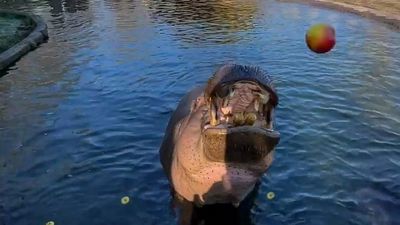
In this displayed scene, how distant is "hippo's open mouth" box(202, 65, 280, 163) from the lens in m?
4.55

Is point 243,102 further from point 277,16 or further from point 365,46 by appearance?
point 277,16

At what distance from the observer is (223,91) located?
15.3ft

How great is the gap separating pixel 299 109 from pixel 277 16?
32.4 ft

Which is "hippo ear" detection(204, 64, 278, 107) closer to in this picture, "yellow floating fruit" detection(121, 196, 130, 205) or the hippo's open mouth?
the hippo's open mouth

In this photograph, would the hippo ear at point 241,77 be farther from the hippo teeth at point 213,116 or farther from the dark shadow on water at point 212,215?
the dark shadow on water at point 212,215

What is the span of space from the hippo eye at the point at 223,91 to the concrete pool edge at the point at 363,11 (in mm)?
13234

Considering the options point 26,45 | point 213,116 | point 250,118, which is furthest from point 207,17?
Answer: point 250,118

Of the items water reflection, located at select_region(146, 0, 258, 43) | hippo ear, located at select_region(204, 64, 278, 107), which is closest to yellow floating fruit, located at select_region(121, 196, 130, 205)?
hippo ear, located at select_region(204, 64, 278, 107)

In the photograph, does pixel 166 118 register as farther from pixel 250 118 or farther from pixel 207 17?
pixel 207 17

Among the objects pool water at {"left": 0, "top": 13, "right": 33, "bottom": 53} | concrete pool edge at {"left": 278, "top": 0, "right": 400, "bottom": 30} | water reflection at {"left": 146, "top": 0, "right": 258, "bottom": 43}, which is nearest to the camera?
pool water at {"left": 0, "top": 13, "right": 33, "bottom": 53}

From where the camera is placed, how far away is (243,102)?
182 inches

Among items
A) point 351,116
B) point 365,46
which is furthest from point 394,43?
point 351,116

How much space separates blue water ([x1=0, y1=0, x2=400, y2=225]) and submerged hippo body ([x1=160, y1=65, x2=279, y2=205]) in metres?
0.79

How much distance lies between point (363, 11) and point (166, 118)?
11853 mm
